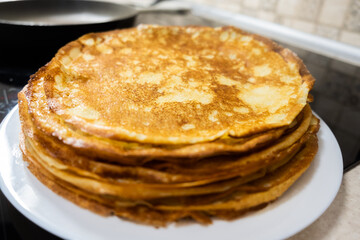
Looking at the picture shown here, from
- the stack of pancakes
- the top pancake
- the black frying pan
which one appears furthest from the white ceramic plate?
the black frying pan

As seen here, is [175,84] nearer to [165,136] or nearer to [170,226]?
[165,136]

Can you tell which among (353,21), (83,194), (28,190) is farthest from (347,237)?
(353,21)

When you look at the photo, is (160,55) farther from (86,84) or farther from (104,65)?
(86,84)

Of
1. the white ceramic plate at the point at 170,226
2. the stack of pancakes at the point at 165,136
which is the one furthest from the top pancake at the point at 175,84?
the white ceramic plate at the point at 170,226

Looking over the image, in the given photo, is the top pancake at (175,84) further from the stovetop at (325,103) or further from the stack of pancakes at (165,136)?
the stovetop at (325,103)

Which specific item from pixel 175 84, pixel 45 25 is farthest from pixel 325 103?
pixel 45 25

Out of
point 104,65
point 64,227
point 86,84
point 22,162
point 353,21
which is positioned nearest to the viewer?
point 64,227

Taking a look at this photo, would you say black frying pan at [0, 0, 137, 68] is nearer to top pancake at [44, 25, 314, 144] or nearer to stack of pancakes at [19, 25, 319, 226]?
top pancake at [44, 25, 314, 144]
